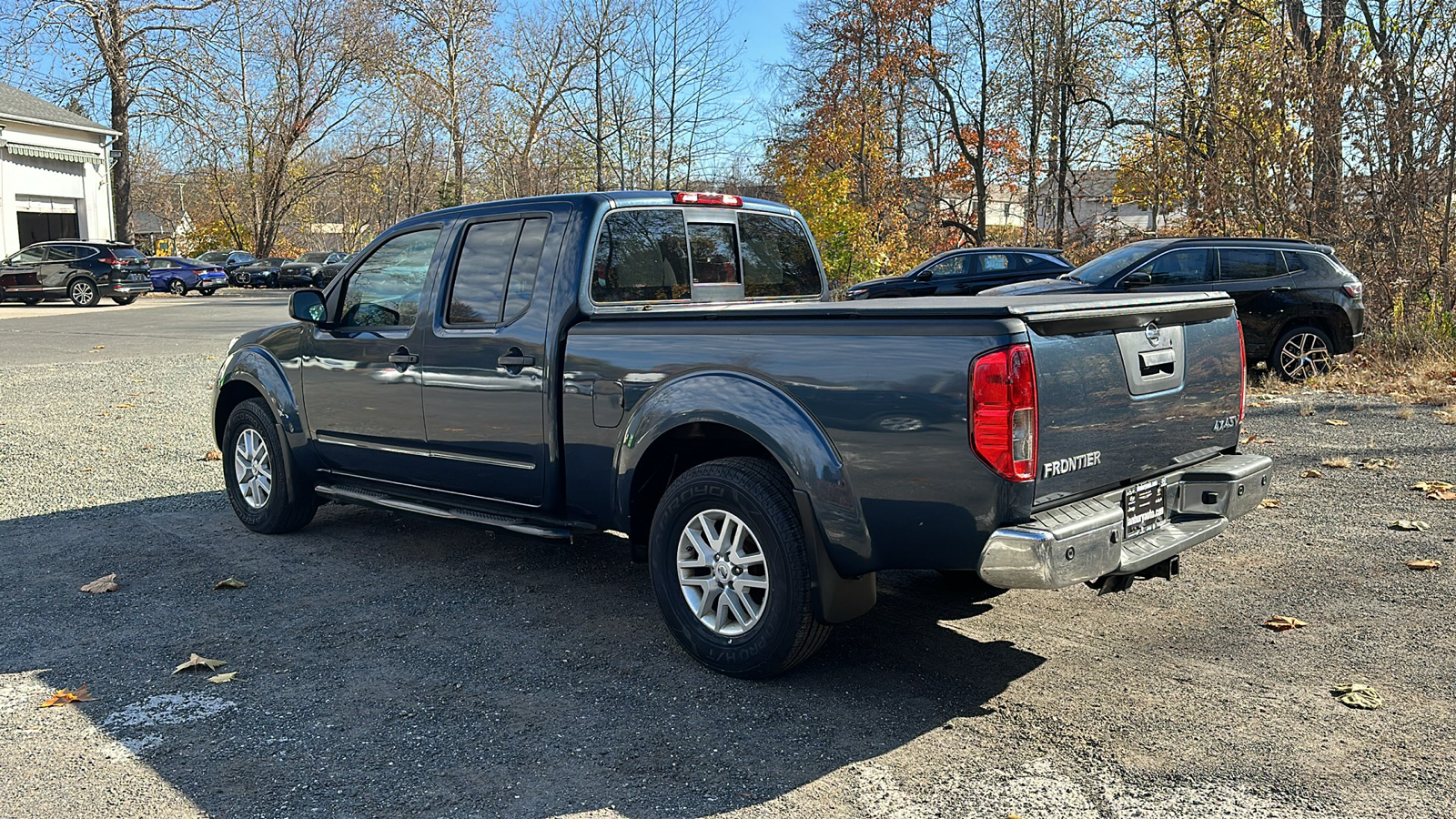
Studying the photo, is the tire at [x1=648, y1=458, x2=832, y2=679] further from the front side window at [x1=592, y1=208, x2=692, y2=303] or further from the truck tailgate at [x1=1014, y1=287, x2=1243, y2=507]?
the front side window at [x1=592, y1=208, x2=692, y2=303]

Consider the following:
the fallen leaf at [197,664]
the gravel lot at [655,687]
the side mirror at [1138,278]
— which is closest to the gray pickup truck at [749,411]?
the gravel lot at [655,687]

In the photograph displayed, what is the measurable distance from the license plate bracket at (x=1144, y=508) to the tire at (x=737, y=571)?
3.72 feet

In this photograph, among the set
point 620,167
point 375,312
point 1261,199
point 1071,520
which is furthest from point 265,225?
point 1071,520

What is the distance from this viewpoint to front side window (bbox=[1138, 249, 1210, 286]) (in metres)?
12.6

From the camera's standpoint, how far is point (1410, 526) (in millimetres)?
6461

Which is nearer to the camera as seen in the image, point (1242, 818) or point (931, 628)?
point (1242, 818)

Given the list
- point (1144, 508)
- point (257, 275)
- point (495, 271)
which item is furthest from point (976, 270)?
point (257, 275)

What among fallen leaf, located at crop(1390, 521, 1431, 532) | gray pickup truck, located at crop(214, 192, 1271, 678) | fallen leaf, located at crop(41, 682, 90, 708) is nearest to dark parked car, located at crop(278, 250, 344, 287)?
gray pickup truck, located at crop(214, 192, 1271, 678)

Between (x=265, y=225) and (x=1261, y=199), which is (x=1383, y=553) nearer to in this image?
(x=1261, y=199)

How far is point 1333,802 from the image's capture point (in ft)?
11.0

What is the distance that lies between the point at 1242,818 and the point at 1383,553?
11.1ft

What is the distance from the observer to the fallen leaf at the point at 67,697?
421 cm

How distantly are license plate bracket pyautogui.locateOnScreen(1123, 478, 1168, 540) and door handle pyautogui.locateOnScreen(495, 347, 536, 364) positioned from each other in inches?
100

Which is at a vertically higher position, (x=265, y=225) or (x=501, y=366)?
(x=265, y=225)
